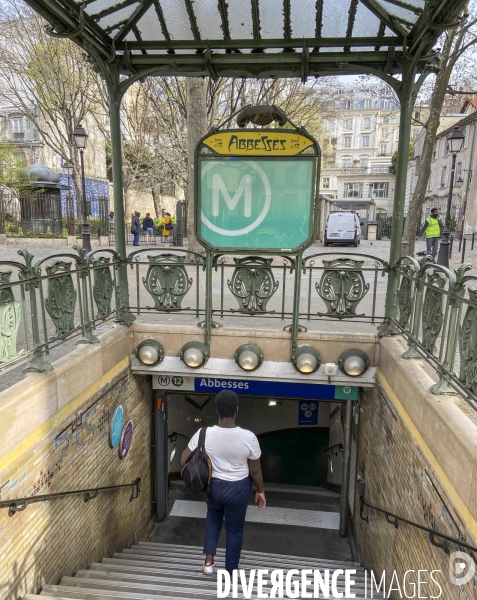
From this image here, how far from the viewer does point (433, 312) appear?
417 centimetres

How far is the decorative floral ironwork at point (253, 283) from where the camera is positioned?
6081 millimetres

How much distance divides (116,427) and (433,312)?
4411mm

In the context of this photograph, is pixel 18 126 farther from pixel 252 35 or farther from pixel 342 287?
pixel 342 287

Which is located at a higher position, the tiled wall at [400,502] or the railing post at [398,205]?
the railing post at [398,205]

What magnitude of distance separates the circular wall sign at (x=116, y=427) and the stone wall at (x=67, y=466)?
0.10 meters

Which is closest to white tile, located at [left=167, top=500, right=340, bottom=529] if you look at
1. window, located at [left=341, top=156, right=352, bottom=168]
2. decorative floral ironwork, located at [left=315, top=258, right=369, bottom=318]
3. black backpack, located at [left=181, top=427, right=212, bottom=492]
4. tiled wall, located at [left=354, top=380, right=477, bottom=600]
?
tiled wall, located at [left=354, top=380, right=477, bottom=600]

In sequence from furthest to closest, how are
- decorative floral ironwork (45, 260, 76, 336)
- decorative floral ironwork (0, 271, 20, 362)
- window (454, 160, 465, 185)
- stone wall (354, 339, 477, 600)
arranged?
window (454, 160, 465, 185), decorative floral ironwork (45, 260, 76, 336), decorative floral ironwork (0, 271, 20, 362), stone wall (354, 339, 477, 600)

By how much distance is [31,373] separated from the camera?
4.27m

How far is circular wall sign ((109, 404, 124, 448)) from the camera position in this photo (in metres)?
6.07

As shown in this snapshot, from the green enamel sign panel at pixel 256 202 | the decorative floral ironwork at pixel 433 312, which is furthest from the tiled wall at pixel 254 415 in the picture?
the decorative floral ironwork at pixel 433 312

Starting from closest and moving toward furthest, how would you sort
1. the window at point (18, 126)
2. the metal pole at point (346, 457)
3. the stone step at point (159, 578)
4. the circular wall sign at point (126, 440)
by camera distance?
the stone step at point (159, 578)
the circular wall sign at point (126, 440)
the metal pole at point (346, 457)
the window at point (18, 126)

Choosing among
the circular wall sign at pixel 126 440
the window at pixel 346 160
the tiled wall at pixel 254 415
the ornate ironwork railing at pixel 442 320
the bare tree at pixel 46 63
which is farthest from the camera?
the window at pixel 346 160

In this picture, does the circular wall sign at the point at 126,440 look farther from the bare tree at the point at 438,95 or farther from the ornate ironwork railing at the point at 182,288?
the bare tree at the point at 438,95

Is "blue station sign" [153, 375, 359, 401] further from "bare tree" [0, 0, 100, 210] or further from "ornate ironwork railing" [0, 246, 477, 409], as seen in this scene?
"bare tree" [0, 0, 100, 210]
